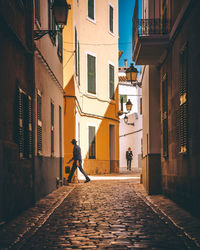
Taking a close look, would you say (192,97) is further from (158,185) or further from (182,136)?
(158,185)

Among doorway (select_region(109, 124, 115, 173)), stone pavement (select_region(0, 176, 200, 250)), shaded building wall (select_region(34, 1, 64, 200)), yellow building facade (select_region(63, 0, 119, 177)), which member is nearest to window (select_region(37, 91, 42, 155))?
shaded building wall (select_region(34, 1, 64, 200))

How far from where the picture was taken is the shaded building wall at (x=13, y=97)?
292 inches

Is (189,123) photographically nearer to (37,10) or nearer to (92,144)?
(37,10)

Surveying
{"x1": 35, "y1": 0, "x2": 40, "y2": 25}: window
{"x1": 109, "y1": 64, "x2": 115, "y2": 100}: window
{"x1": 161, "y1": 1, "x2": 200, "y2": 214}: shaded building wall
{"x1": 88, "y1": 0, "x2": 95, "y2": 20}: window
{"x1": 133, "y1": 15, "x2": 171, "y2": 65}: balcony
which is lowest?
{"x1": 161, "y1": 1, "x2": 200, "y2": 214}: shaded building wall

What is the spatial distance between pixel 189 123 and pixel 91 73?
55.4ft

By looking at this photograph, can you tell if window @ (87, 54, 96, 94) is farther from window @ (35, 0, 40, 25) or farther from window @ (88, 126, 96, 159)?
window @ (35, 0, 40, 25)

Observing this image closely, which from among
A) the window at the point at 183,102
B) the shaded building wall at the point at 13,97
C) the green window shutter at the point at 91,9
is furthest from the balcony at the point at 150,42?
the green window shutter at the point at 91,9

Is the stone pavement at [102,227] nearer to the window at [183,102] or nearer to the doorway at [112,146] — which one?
the window at [183,102]

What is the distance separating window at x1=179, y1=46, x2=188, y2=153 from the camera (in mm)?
8977

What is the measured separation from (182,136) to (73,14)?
12496mm

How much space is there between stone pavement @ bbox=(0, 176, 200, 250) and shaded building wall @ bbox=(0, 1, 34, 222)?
37 centimetres

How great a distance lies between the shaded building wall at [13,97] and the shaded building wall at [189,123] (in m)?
3.04

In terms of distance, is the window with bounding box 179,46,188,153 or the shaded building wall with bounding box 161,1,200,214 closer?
the shaded building wall with bounding box 161,1,200,214

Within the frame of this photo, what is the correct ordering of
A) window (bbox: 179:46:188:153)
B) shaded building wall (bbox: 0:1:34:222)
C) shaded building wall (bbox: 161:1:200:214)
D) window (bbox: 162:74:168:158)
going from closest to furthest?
shaded building wall (bbox: 0:1:34:222)
shaded building wall (bbox: 161:1:200:214)
window (bbox: 179:46:188:153)
window (bbox: 162:74:168:158)
